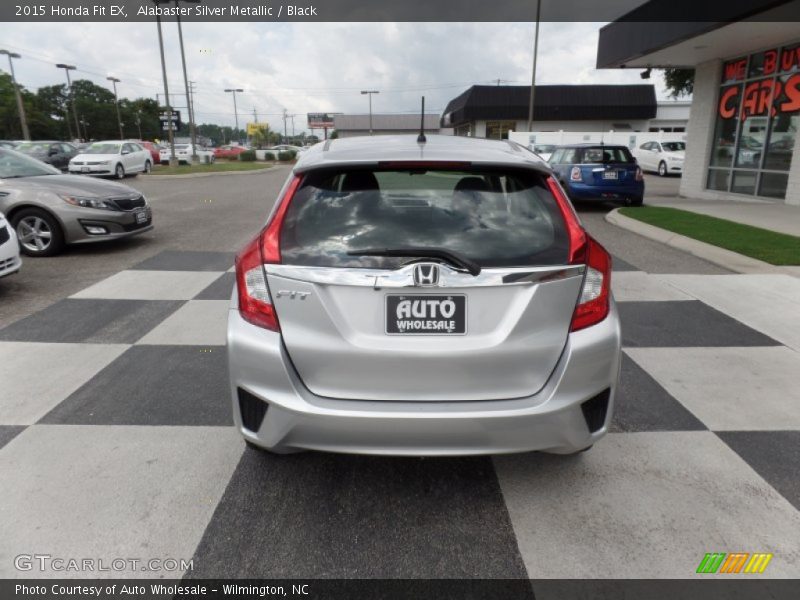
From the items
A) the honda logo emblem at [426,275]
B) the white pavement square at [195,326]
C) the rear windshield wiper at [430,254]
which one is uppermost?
the rear windshield wiper at [430,254]

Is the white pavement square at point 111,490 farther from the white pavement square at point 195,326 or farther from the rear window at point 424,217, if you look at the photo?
the white pavement square at point 195,326

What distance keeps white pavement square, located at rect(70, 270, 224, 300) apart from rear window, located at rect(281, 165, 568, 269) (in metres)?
4.03

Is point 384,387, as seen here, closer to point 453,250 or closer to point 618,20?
point 453,250

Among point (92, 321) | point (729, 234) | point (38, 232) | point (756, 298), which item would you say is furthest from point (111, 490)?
point (729, 234)

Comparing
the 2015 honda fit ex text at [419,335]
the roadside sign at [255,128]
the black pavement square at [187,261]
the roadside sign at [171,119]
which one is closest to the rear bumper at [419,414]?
the 2015 honda fit ex text at [419,335]

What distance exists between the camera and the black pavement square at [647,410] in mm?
3434

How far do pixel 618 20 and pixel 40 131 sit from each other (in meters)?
91.0

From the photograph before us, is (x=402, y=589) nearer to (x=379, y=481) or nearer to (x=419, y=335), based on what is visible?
(x=379, y=481)

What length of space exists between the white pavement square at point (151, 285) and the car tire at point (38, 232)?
158cm

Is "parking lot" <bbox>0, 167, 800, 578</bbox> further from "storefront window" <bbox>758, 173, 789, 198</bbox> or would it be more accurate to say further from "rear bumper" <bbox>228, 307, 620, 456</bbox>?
"storefront window" <bbox>758, 173, 789, 198</bbox>

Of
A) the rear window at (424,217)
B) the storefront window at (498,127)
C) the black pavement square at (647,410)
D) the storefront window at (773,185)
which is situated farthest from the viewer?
the storefront window at (498,127)

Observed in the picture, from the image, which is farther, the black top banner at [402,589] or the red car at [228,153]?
the red car at [228,153]

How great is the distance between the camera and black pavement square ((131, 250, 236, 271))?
24.4 ft

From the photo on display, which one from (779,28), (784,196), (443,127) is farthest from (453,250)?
(443,127)
